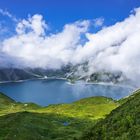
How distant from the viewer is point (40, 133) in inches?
5704

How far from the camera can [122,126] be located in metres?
63.5

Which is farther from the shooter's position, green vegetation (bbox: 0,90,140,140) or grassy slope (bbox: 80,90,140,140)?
green vegetation (bbox: 0,90,140,140)

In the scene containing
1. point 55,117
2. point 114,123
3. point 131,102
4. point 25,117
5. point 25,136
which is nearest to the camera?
point 114,123

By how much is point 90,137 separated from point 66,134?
7435 centimetres

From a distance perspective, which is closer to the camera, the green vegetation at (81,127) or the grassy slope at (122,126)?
the grassy slope at (122,126)

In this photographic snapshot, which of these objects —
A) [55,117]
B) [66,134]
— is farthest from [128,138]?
[55,117]

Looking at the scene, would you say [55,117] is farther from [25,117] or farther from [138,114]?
[138,114]

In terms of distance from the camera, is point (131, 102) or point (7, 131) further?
point (7, 131)

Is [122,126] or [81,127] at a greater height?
[81,127]

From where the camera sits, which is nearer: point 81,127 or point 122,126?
point 122,126

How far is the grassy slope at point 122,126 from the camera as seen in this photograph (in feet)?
193

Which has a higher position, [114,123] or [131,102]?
[131,102]

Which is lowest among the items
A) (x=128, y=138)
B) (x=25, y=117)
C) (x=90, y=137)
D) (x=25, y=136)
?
(x=128, y=138)

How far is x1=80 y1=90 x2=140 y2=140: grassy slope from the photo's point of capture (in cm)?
5875
